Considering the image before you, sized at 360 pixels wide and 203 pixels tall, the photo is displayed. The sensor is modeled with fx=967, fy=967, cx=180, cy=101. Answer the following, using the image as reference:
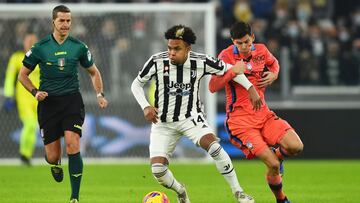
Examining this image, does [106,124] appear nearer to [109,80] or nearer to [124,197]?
[109,80]

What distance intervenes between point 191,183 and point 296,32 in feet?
32.0

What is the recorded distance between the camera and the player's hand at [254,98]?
10.3 meters

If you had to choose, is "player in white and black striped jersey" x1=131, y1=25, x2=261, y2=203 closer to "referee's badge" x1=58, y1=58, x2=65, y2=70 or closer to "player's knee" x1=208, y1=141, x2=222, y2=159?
"player's knee" x1=208, y1=141, x2=222, y2=159

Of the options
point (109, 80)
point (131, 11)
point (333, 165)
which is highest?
point (131, 11)

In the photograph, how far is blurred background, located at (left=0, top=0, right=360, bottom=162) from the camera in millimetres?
19875

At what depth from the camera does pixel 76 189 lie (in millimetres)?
10648

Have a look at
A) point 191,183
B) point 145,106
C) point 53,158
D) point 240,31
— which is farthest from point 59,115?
point 191,183

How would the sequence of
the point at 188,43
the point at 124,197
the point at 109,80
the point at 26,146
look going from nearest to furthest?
the point at 188,43 → the point at 124,197 → the point at 26,146 → the point at 109,80

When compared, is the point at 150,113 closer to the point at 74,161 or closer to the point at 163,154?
the point at 163,154

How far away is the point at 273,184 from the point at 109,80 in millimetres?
9797

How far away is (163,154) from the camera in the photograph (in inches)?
410

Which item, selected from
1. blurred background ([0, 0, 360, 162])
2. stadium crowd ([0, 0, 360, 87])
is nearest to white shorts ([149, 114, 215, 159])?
blurred background ([0, 0, 360, 162])

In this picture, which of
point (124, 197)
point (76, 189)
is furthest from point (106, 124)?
point (76, 189)

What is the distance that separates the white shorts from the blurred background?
902 centimetres
